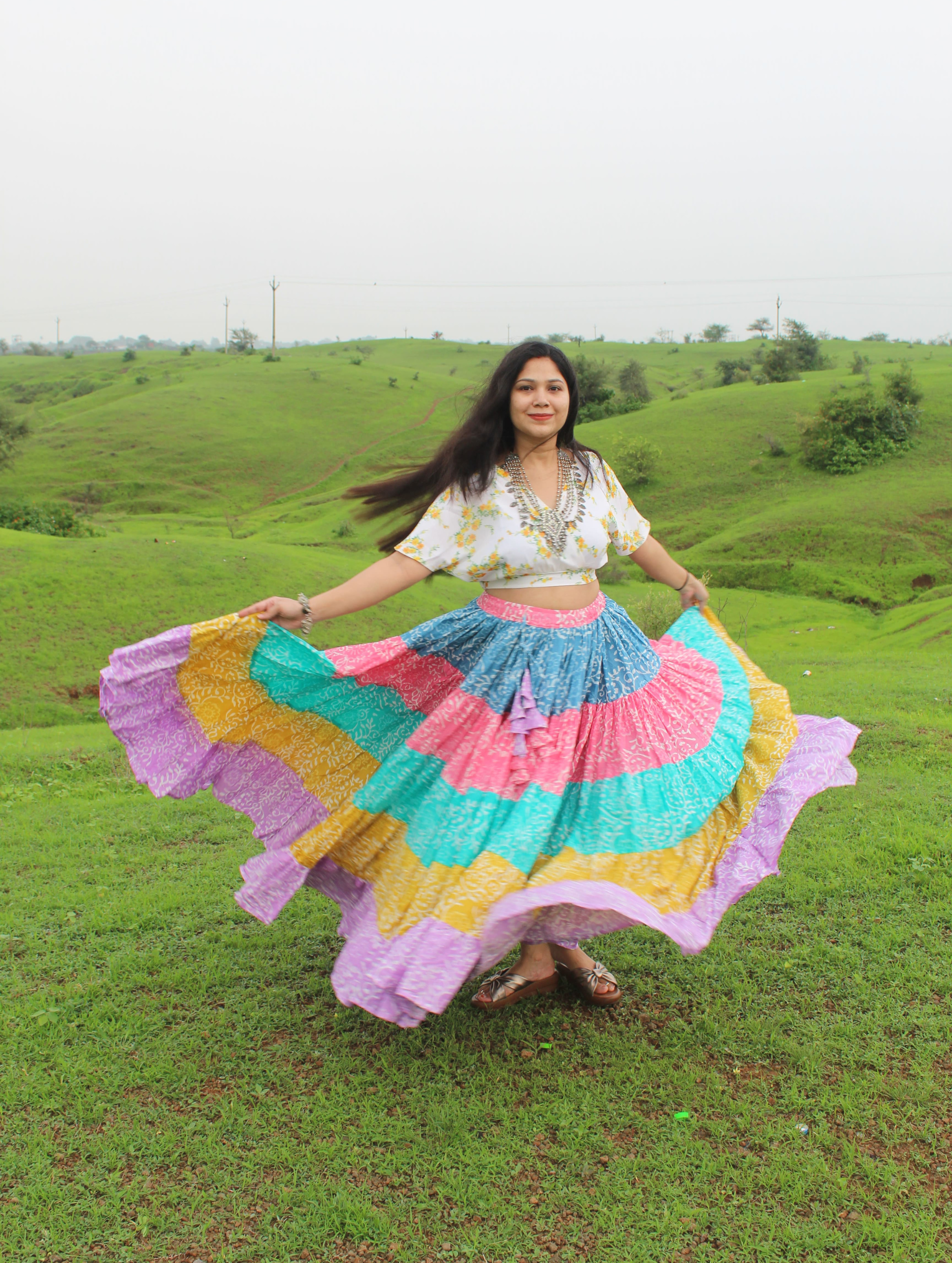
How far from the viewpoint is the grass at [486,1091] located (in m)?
2.56

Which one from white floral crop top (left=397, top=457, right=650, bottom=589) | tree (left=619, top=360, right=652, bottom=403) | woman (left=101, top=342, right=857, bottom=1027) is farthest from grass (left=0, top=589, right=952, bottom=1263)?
tree (left=619, top=360, right=652, bottom=403)

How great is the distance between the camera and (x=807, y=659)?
495 inches

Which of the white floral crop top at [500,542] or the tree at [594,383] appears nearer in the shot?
the white floral crop top at [500,542]

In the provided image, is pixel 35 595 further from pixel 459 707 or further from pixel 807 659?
pixel 459 707

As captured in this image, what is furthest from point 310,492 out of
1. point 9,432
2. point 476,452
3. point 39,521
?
point 476,452

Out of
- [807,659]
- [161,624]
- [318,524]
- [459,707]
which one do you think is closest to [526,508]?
[459,707]

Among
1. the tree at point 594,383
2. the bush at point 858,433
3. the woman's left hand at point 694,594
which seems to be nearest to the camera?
Result: the woman's left hand at point 694,594

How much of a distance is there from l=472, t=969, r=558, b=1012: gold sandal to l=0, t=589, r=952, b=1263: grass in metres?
0.06

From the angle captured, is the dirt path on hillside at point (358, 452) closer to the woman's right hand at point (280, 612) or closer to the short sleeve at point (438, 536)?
the short sleeve at point (438, 536)

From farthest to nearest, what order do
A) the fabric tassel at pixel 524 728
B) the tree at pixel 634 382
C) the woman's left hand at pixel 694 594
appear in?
1. the tree at pixel 634 382
2. the woman's left hand at pixel 694 594
3. the fabric tassel at pixel 524 728

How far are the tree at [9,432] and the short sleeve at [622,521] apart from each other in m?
31.8

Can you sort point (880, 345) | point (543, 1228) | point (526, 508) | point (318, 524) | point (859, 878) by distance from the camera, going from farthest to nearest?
point (880, 345), point (318, 524), point (859, 878), point (526, 508), point (543, 1228)

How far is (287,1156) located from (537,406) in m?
2.73

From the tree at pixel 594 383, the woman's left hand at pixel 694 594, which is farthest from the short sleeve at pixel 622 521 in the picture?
the tree at pixel 594 383
